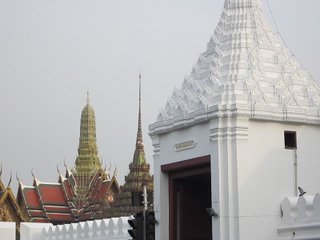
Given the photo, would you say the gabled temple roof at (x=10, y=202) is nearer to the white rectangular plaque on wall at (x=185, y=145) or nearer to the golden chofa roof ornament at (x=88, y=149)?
the golden chofa roof ornament at (x=88, y=149)

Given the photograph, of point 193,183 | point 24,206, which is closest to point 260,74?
point 193,183

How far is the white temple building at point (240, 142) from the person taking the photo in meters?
15.7

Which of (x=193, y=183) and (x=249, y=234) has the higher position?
(x=193, y=183)

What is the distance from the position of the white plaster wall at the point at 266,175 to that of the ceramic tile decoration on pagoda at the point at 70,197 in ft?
118

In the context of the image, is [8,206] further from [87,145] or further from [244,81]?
[244,81]

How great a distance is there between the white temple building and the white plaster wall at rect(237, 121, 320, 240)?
0.06ft

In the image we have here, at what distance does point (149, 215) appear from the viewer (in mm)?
14453

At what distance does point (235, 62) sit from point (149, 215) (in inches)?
155

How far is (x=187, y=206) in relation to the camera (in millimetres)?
17719

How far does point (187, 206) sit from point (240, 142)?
2498mm

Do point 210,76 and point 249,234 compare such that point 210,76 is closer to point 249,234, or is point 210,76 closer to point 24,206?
point 249,234

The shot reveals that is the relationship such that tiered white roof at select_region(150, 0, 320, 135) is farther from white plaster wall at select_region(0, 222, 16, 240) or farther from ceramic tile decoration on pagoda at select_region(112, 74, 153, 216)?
ceramic tile decoration on pagoda at select_region(112, 74, 153, 216)

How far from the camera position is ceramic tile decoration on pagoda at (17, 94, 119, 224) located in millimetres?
52562

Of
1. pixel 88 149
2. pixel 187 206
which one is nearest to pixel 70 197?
pixel 88 149
